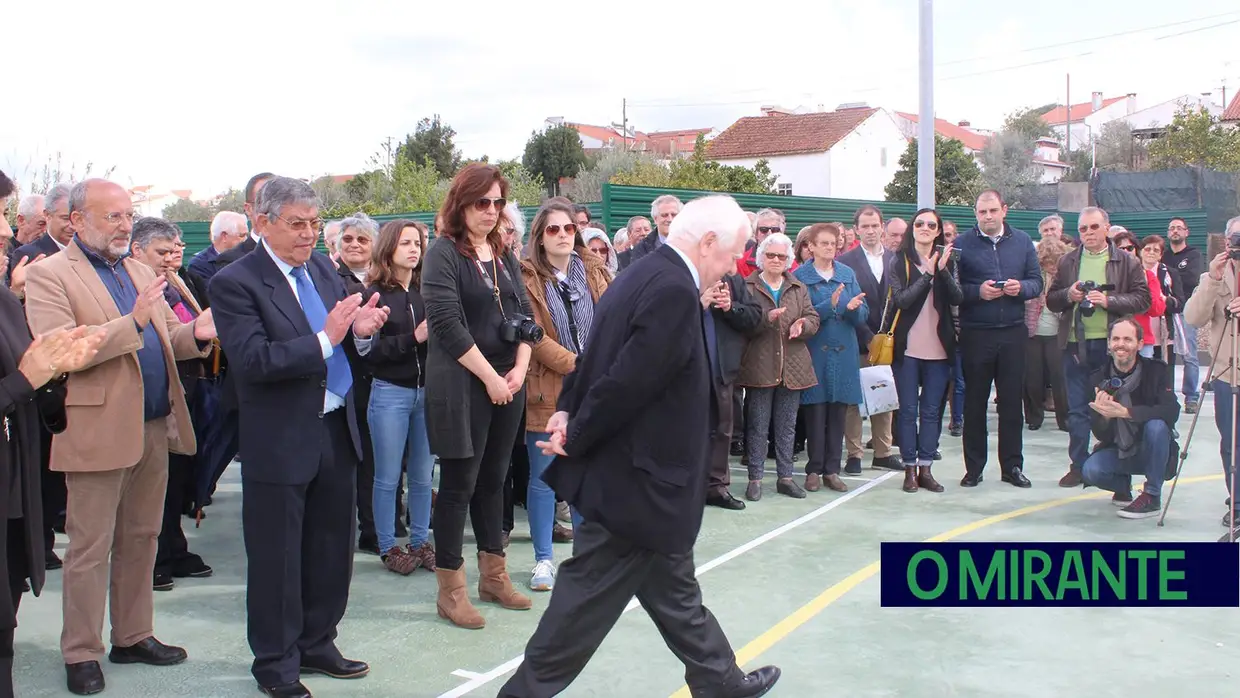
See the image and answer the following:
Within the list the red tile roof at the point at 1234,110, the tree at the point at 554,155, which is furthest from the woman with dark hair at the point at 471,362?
the red tile roof at the point at 1234,110

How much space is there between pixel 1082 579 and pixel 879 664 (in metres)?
2.10

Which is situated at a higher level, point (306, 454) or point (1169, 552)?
point (306, 454)

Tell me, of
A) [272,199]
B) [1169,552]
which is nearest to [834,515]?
[1169,552]

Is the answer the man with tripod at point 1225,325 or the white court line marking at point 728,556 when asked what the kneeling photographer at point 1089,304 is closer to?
the man with tripod at point 1225,325

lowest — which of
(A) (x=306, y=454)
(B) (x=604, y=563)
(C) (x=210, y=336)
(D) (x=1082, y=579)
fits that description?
(D) (x=1082, y=579)

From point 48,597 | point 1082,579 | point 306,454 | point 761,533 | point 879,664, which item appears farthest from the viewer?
point 761,533

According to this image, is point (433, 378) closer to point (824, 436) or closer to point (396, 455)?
point (396, 455)

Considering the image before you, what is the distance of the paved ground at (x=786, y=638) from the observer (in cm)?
427

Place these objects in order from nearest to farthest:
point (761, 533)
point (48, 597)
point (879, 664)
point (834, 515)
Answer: point (879, 664), point (48, 597), point (761, 533), point (834, 515)

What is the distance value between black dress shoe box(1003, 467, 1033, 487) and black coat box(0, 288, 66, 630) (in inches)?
257

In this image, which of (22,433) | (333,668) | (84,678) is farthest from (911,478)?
(22,433)

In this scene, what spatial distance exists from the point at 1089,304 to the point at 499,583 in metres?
5.18

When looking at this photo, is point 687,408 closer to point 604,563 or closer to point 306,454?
point 604,563

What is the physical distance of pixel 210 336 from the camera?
15.2 ft
